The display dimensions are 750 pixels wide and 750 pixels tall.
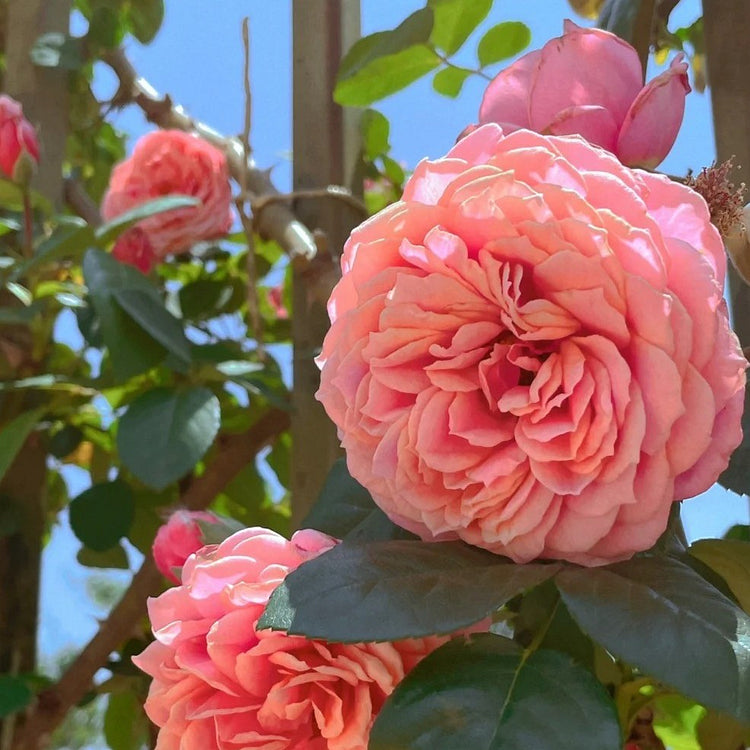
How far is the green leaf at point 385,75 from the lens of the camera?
0.48m

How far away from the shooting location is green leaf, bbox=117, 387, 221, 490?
48cm

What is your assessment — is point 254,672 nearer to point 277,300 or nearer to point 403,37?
point 403,37

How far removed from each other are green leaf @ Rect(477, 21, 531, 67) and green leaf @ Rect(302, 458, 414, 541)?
335 mm

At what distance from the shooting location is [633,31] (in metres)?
0.35

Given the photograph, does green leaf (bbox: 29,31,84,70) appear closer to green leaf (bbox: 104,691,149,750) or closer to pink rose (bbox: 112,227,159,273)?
pink rose (bbox: 112,227,159,273)

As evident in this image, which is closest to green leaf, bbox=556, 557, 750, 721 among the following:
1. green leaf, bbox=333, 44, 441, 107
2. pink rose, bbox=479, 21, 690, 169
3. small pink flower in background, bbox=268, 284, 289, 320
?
pink rose, bbox=479, 21, 690, 169

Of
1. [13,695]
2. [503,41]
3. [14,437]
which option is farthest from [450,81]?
[13,695]

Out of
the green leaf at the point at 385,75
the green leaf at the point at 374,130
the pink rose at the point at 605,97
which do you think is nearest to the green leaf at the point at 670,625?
the pink rose at the point at 605,97

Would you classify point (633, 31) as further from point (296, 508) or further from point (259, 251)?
point (259, 251)

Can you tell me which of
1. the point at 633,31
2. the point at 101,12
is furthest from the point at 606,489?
the point at 101,12

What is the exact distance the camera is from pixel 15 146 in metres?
0.65

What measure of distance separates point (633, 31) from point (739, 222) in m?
0.13

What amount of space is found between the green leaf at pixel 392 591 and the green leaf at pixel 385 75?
0.33 m

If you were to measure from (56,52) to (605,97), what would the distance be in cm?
74
